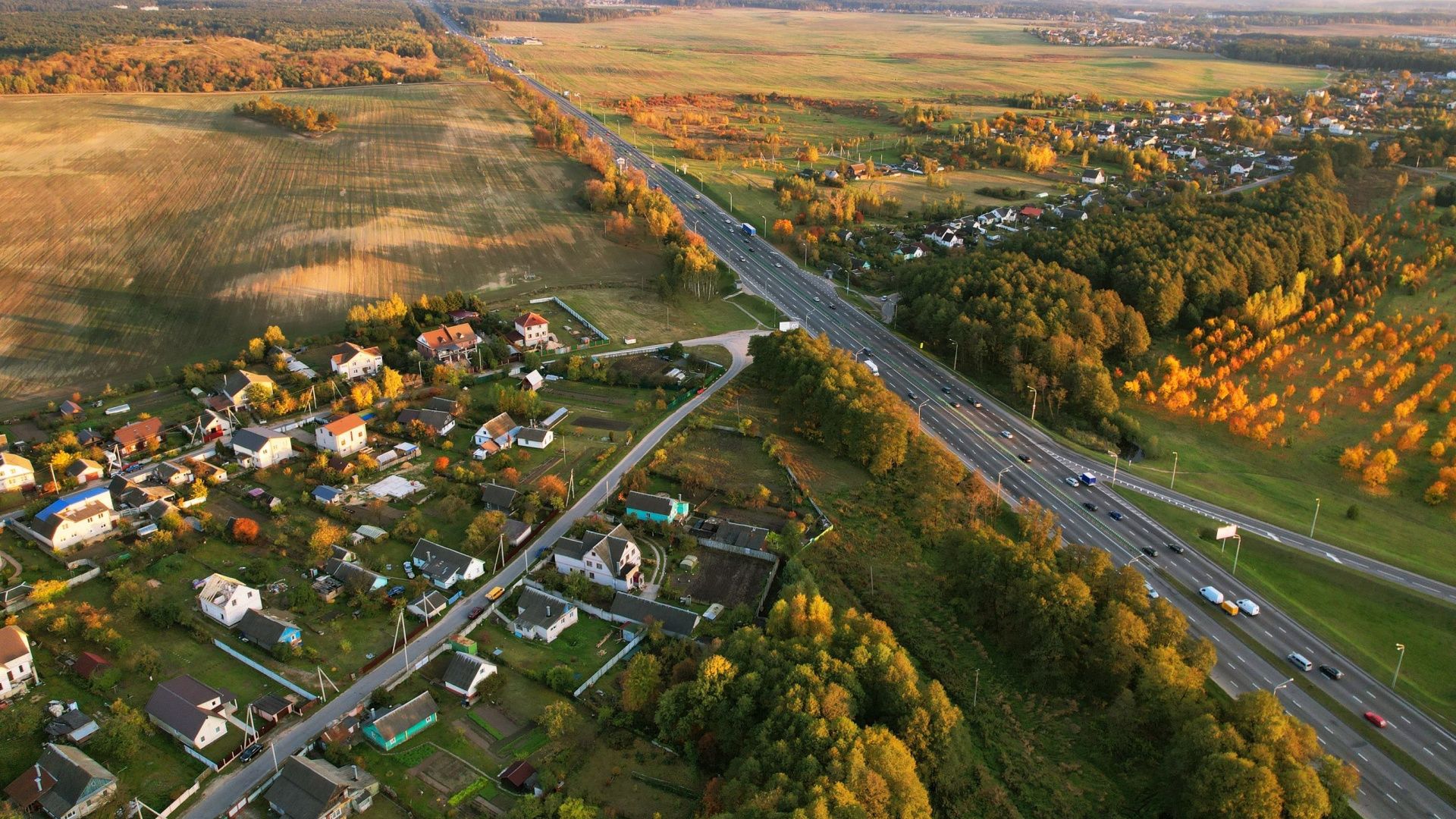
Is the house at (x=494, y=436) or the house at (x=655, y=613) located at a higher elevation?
the house at (x=494, y=436)

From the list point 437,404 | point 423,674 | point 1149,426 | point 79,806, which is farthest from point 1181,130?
point 79,806

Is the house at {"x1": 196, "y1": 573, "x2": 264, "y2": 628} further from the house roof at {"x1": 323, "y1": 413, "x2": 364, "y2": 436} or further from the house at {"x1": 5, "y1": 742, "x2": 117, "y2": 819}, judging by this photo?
the house roof at {"x1": 323, "y1": 413, "x2": 364, "y2": 436}

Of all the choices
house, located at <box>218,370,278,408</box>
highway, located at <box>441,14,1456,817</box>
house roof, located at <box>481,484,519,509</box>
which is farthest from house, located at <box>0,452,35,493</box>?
highway, located at <box>441,14,1456,817</box>

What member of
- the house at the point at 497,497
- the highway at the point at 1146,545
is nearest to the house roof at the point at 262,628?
the house at the point at 497,497

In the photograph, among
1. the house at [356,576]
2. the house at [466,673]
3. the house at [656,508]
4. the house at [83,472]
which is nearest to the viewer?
the house at [466,673]

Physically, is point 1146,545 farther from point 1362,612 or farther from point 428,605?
point 428,605

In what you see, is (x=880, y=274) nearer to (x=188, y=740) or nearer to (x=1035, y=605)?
(x=1035, y=605)

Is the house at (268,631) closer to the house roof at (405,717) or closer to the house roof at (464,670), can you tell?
the house roof at (405,717)
